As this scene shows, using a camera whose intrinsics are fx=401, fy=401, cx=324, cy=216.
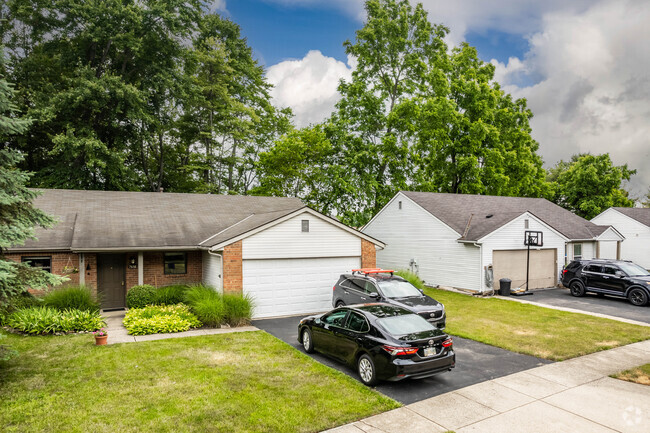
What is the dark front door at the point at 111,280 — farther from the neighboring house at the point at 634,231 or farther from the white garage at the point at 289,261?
the neighboring house at the point at 634,231

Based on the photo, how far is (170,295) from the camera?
51.5ft

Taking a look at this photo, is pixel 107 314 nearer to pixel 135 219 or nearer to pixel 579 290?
pixel 135 219

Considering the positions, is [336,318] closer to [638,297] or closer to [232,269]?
[232,269]

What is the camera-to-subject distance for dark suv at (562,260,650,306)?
17.0m

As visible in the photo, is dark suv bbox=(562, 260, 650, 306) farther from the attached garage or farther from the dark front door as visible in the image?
the dark front door

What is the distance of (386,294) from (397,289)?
57 cm

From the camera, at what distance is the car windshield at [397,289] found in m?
13.2

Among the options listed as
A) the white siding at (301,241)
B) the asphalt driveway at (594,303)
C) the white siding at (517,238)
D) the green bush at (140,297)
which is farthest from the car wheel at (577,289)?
the green bush at (140,297)

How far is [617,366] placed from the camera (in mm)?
9391

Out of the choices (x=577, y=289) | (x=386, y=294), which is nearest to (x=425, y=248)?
(x=577, y=289)

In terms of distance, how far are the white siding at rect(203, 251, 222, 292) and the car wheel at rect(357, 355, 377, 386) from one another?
811cm

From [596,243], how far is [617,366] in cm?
1986

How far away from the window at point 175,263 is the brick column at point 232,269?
4.06 meters

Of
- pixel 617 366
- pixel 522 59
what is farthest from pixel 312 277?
pixel 522 59
